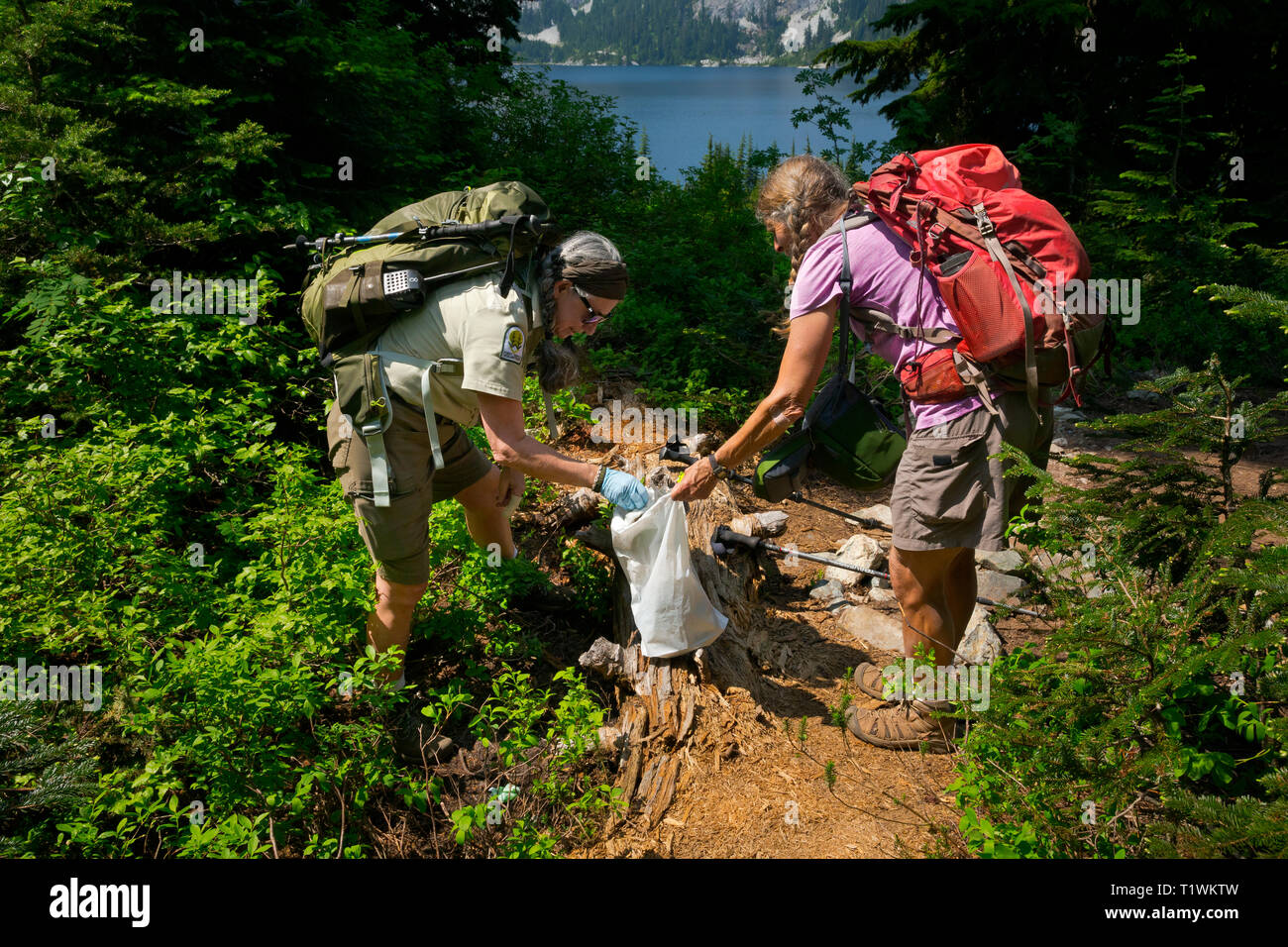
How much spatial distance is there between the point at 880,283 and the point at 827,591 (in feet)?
8.16

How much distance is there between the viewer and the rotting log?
3613 mm

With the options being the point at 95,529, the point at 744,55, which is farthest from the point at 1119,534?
the point at 744,55

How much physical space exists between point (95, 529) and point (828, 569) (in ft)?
13.5

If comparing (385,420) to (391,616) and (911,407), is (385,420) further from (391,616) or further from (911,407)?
(911,407)

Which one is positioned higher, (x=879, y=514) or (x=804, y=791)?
(x=879, y=514)

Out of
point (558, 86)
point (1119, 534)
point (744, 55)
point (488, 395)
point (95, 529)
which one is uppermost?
point (744, 55)

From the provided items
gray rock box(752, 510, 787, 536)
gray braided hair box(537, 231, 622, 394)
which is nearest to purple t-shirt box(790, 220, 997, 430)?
gray braided hair box(537, 231, 622, 394)

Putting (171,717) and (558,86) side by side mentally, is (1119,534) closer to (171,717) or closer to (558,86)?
(171,717)

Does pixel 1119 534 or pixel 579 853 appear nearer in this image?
pixel 1119 534

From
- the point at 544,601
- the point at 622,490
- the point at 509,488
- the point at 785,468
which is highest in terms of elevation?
the point at 785,468

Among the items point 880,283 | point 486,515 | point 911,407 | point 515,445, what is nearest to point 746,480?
point 486,515

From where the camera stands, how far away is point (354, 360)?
3.33m

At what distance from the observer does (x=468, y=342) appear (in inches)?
124

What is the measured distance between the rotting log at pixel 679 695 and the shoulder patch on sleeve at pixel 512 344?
156cm
